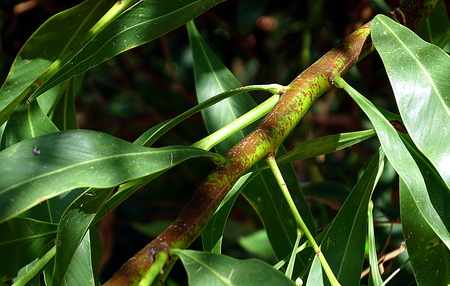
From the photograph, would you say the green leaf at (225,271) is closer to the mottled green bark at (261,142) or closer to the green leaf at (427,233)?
the mottled green bark at (261,142)

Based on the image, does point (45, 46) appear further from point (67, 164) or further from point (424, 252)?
point (424, 252)

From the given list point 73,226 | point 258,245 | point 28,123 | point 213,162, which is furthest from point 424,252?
point 258,245

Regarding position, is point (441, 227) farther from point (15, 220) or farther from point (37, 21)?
point (37, 21)

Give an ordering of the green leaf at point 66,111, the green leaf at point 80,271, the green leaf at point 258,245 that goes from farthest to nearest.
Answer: the green leaf at point 258,245 < the green leaf at point 66,111 < the green leaf at point 80,271

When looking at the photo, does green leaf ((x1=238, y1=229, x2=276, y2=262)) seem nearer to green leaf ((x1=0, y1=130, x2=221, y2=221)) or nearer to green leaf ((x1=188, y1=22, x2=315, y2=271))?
green leaf ((x1=188, y1=22, x2=315, y2=271))

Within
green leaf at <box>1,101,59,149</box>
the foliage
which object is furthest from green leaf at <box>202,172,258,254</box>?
green leaf at <box>1,101,59,149</box>

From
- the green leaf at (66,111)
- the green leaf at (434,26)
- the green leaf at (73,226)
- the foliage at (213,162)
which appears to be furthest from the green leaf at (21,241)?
the green leaf at (434,26)

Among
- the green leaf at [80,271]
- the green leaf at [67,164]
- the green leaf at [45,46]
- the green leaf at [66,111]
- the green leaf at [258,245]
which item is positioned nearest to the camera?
the green leaf at [67,164]
